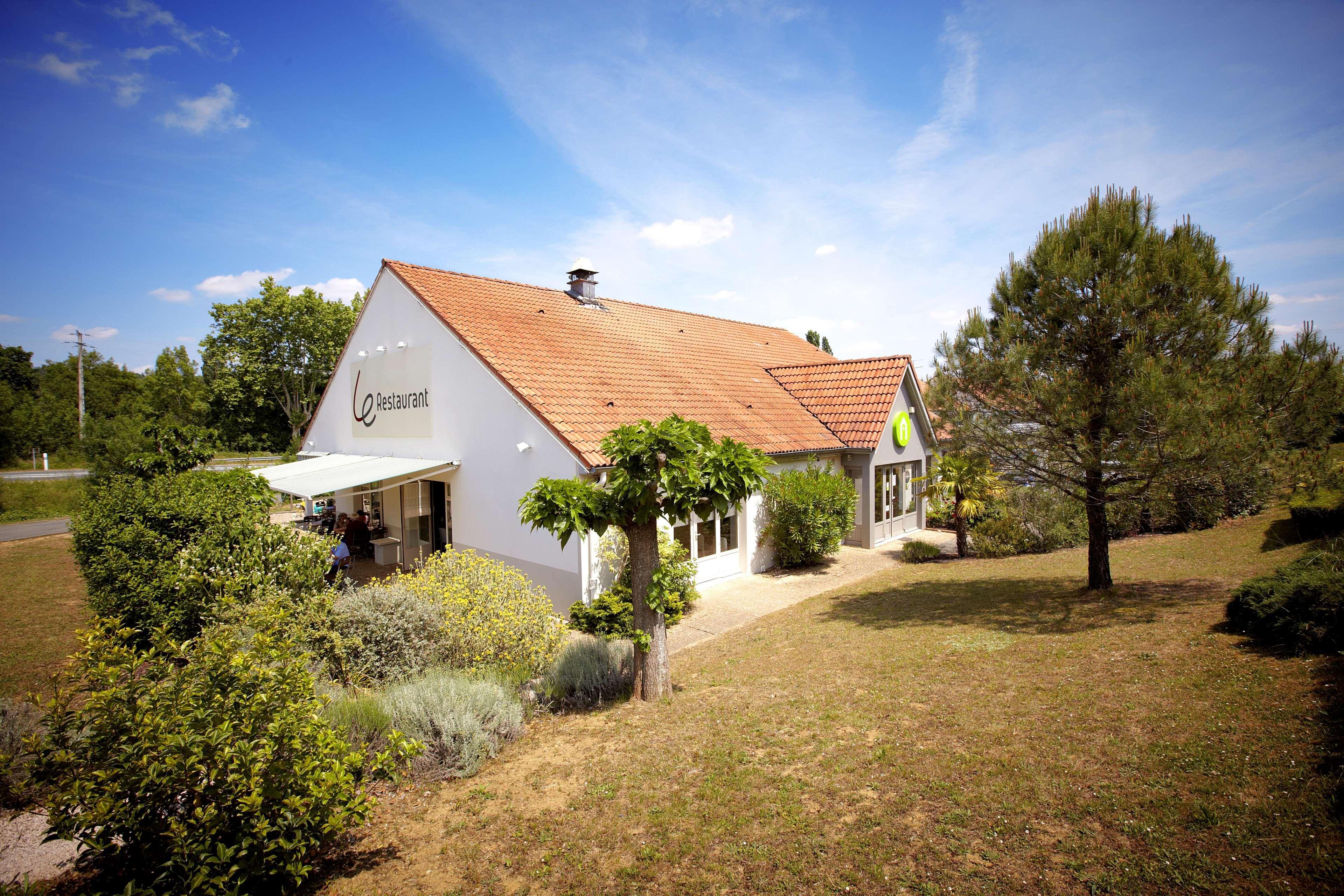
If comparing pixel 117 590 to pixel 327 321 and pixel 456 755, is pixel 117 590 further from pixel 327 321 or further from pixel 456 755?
pixel 327 321

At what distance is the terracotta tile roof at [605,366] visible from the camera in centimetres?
1259

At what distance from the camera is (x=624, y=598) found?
10.8 metres

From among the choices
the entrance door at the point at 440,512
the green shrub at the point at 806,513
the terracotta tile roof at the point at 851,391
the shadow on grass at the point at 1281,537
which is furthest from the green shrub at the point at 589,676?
the shadow on grass at the point at 1281,537

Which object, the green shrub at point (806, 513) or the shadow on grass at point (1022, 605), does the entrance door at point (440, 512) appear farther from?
the shadow on grass at point (1022, 605)

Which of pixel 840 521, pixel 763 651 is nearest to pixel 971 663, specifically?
pixel 763 651

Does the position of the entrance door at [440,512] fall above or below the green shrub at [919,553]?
above

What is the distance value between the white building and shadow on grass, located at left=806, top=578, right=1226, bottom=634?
3901 millimetres

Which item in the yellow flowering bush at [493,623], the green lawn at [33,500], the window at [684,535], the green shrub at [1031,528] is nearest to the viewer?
the yellow flowering bush at [493,623]

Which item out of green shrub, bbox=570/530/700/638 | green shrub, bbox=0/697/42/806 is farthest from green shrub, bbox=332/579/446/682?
green shrub, bbox=570/530/700/638

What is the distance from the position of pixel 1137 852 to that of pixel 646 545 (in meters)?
5.16

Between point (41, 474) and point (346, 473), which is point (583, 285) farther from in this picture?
point (41, 474)

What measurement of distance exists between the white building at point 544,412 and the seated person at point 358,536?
748 millimetres

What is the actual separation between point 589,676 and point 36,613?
43.8ft

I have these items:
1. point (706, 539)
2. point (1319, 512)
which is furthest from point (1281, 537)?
point (706, 539)
